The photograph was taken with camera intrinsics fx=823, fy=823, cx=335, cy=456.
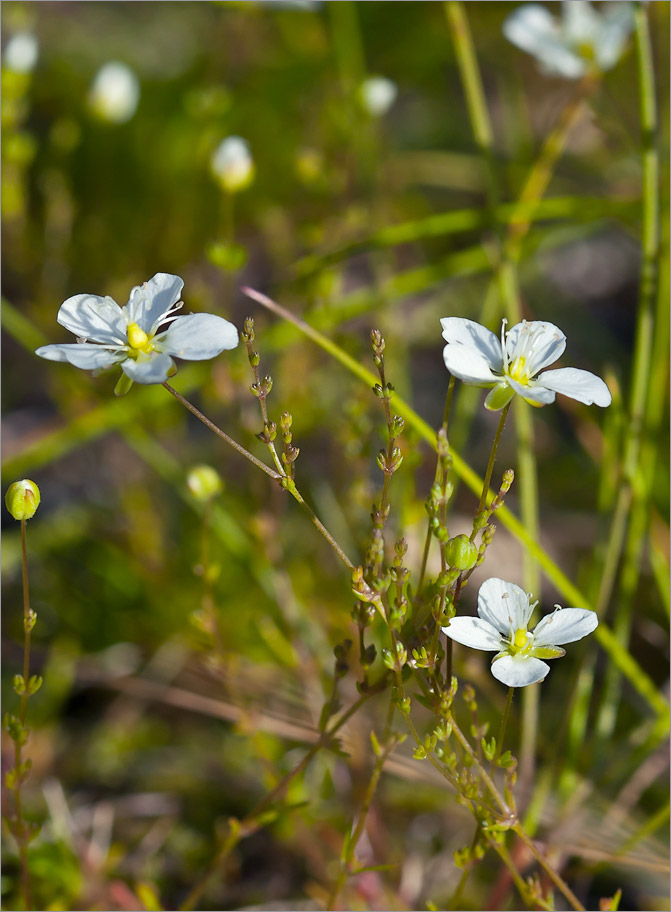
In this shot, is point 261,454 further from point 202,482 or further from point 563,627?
point 563,627

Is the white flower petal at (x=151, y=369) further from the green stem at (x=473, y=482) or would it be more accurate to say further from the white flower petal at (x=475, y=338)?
the white flower petal at (x=475, y=338)

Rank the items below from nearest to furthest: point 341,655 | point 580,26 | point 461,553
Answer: point 461,553, point 341,655, point 580,26

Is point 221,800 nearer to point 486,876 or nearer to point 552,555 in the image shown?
point 486,876

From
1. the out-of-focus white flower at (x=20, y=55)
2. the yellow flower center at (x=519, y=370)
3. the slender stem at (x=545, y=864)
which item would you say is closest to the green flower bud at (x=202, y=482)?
the yellow flower center at (x=519, y=370)

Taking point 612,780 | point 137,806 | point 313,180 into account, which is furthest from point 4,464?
point 612,780

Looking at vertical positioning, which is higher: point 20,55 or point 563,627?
point 20,55

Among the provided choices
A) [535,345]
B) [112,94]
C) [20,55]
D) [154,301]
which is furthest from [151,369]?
[112,94]

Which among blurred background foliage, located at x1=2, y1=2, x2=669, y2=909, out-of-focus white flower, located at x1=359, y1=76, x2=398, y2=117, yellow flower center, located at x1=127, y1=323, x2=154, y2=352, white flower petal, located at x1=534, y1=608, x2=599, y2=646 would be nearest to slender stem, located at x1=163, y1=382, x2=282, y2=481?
yellow flower center, located at x1=127, y1=323, x2=154, y2=352

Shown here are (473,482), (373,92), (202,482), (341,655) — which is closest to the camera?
(341,655)
